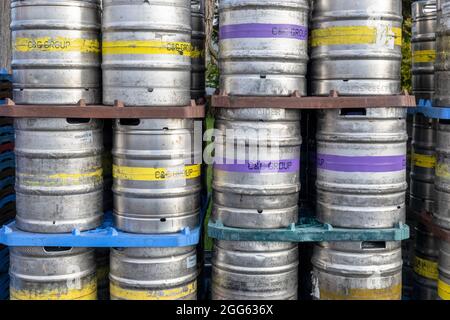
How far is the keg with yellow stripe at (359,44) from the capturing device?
4398mm

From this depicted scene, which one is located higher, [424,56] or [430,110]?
[424,56]

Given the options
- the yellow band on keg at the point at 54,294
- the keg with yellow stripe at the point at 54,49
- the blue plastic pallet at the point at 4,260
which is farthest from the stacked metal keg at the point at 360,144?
the blue plastic pallet at the point at 4,260

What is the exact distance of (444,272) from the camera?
4680 millimetres

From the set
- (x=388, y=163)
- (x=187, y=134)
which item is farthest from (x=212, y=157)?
(x=388, y=163)

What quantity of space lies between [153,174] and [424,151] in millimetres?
2458

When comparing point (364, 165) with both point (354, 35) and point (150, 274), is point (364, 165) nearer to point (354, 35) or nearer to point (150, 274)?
point (354, 35)

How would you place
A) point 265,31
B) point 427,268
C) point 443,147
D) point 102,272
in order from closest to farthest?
point 265,31
point 443,147
point 102,272
point 427,268

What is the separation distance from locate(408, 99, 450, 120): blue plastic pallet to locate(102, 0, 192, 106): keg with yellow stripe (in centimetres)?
200

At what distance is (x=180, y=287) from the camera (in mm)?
4605

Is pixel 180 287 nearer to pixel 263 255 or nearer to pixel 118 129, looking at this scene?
pixel 263 255

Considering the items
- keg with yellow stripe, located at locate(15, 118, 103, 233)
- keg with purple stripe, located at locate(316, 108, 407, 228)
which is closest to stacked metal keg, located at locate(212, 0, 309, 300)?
keg with purple stripe, located at locate(316, 108, 407, 228)

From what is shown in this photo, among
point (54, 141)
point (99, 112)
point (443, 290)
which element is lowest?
point (443, 290)

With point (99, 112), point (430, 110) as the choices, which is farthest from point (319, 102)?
point (99, 112)

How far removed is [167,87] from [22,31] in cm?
118
